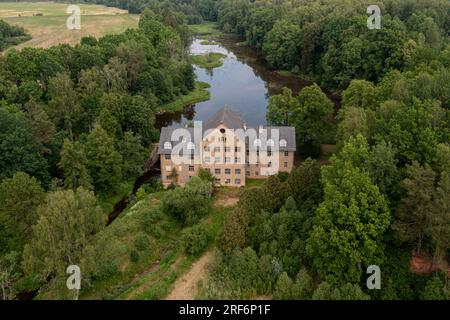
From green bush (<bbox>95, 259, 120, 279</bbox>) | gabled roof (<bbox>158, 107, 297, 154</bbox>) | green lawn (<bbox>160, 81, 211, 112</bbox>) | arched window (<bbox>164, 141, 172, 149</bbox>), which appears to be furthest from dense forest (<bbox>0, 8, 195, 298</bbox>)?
arched window (<bbox>164, 141, 172, 149</bbox>)

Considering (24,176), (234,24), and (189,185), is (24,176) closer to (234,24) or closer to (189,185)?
(189,185)

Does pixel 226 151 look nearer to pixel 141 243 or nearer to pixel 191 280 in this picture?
pixel 141 243

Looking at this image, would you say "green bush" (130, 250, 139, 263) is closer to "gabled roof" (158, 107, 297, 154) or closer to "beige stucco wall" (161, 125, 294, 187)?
"beige stucco wall" (161, 125, 294, 187)

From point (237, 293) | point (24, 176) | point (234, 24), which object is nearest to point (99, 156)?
point (24, 176)

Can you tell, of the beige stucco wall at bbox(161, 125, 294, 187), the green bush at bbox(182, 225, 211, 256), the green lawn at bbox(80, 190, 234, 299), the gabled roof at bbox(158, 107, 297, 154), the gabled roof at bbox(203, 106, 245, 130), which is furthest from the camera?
the gabled roof at bbox(158, 107, 297, 154)

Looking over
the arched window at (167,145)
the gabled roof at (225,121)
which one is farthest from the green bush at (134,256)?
the gabled roof at (225,121)

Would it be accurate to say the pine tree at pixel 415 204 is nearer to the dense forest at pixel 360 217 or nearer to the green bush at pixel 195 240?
the dense forest at pixel 360 217

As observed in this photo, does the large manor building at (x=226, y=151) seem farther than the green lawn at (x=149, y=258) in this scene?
Yes

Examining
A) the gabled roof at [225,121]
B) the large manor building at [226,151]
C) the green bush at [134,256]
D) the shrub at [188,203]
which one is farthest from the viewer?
the large manor building at [226,151]
